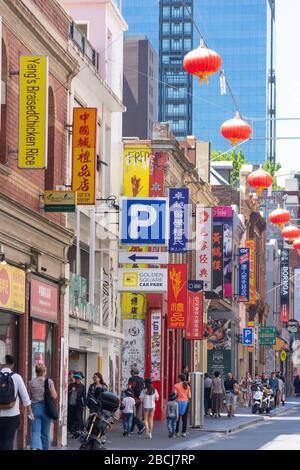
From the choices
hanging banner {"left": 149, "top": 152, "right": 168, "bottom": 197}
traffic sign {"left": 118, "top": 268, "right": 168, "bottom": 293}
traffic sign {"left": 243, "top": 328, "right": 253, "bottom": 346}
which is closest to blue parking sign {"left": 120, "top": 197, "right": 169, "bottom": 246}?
traffic sign {"left": 118, "top": 268, "right": 168, "bottom": 293}

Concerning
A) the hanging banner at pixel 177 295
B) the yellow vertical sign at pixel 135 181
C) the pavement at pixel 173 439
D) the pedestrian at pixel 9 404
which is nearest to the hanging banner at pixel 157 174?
the yellow vertical sign at pixel 135 181

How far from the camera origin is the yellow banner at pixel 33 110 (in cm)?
2727

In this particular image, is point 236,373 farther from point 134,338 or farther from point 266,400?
point 134,338

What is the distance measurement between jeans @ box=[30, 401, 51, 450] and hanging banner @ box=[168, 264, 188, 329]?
944 inches

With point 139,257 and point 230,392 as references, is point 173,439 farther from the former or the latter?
point 230,392

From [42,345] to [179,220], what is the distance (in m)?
17.5

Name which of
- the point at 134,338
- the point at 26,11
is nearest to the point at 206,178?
the point at 134,338

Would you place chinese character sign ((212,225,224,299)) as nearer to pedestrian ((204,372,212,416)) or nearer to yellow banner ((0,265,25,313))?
pedestrian ((204,372,212,416))

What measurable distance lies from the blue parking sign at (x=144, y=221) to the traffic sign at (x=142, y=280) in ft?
8.01

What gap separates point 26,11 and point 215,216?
37.2 metres

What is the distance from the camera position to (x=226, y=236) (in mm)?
65812

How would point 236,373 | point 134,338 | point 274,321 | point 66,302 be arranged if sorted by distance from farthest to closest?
point 274,321, point 236,373, point 134,338, point 66,302

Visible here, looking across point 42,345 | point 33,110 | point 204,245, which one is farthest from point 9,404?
point 204,245

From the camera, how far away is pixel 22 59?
27.3 meters
